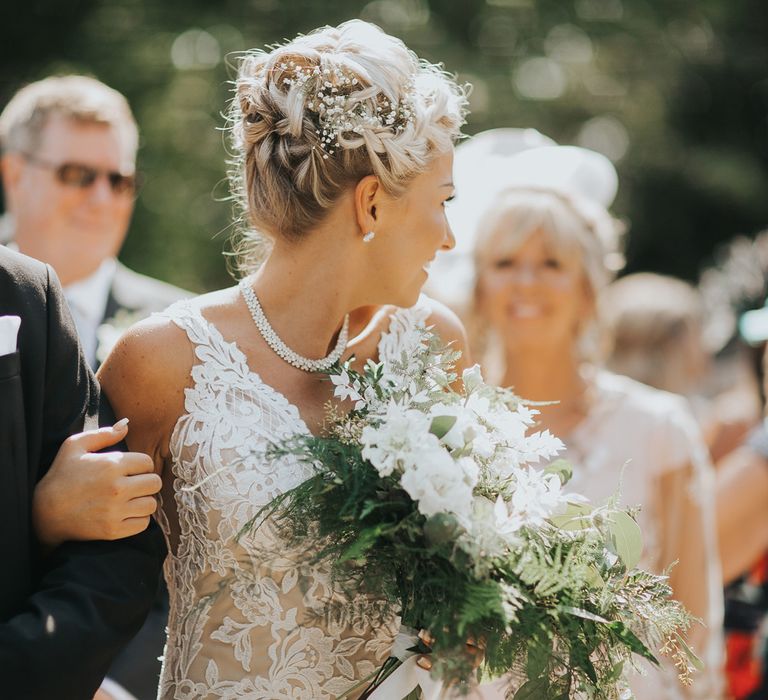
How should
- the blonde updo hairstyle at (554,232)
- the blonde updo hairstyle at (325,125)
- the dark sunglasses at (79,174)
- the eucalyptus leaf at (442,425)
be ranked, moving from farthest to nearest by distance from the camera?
the dark sunglasses at (79,174), the blonde updo hairstyle at (554,232), the blonde updo hairstyle at (325,125), the eucalyptus leaf at (442,425)

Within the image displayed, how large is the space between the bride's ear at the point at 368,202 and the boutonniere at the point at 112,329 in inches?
28.6

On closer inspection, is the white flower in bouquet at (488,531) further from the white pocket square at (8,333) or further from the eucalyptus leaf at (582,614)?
the white pocket square at (8,333)

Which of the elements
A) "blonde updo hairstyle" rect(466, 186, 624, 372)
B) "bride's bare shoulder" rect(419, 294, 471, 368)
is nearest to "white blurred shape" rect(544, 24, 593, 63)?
"blonde updo hairstyle" rect(466, 186, 624, 372)

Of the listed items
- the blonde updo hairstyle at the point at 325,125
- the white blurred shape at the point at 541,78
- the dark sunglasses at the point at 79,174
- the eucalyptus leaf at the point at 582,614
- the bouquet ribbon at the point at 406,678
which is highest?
the blonde updo hairstyle at the point at 325,125

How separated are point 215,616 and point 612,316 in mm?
3797

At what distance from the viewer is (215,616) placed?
2678 millimetres

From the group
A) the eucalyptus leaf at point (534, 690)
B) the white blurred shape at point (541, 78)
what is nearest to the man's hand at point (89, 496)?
the eucalyptus leaf at point (534, 690)

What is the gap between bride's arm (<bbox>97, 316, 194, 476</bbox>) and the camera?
104 inches

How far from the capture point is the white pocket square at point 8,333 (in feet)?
7.30

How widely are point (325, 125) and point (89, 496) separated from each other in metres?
1.10

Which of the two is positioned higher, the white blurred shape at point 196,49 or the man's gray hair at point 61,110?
the man's gray hair at point 61,110

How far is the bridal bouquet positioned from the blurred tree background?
889 cm

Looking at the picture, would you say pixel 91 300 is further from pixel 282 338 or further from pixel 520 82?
pixel 520 82

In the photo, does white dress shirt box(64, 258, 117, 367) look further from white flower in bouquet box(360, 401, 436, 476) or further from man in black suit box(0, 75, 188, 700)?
white flower in bouquet box(360, 401, 436, 476)
